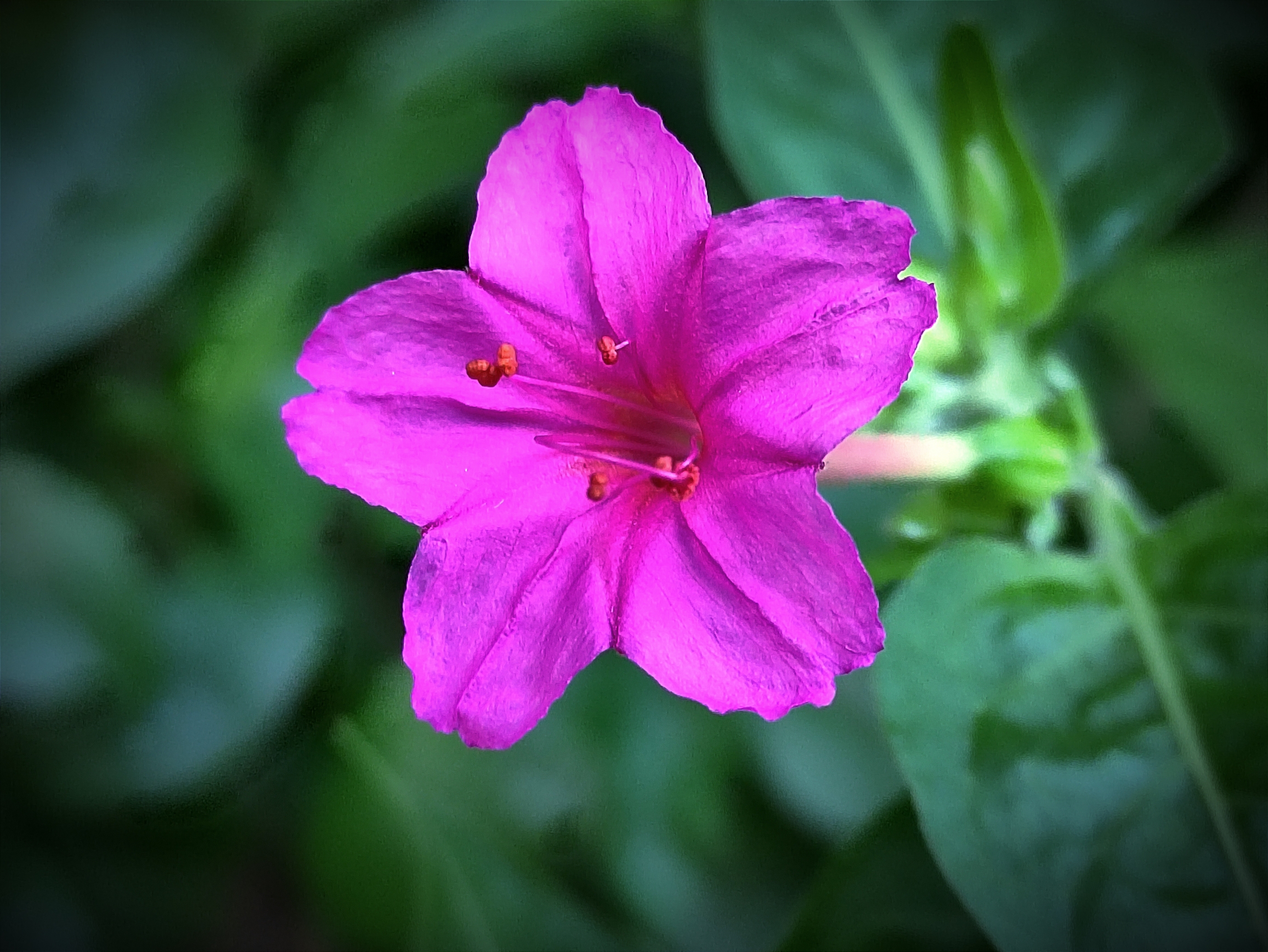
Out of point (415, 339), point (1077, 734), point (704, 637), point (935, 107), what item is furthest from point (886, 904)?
point (935, 107)

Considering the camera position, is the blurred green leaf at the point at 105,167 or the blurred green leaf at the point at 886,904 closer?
the blurred green leaf at the point at 886,904

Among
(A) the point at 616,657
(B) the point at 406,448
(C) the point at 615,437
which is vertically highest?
(B) the point at 406,448

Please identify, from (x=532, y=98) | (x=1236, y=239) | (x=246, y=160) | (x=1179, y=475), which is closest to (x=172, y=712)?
(x=246, y=160)

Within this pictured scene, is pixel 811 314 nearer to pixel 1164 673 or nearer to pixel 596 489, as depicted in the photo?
pixel 596 489

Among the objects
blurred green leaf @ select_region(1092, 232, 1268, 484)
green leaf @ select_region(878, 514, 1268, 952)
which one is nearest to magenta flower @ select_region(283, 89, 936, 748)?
green leaf @ select_region(878, 514, 1268, 952)

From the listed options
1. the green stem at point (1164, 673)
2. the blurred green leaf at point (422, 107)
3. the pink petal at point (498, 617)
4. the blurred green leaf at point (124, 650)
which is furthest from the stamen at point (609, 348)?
the blurred green leaf at point (124, 650)

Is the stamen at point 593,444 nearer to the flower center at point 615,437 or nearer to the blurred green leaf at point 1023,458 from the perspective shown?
the flower center at point 615,437
